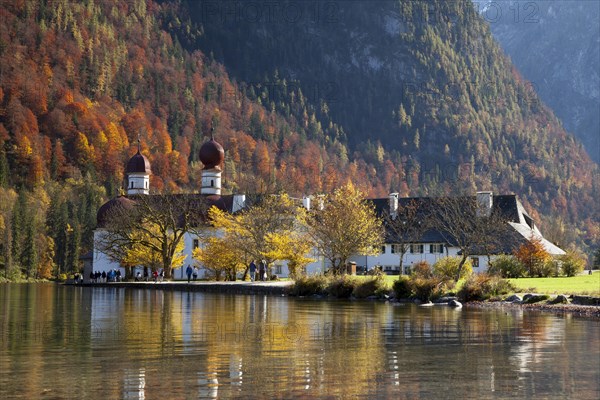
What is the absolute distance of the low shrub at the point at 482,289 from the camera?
4869 centimetres

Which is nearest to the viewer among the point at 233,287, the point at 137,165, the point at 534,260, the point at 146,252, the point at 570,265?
the point at 233,287

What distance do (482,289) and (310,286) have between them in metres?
14.1

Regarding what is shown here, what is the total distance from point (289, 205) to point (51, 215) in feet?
228

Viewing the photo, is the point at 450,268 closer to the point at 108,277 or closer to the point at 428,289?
the point at 428,289

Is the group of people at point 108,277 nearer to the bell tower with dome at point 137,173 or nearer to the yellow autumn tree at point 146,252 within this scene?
the yellow autumn tree at point 146,252

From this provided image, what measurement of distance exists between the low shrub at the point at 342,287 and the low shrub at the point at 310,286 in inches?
40.2

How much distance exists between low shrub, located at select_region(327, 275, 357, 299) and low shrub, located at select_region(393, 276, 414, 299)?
166 inches

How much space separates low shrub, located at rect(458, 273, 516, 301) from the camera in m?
48.7

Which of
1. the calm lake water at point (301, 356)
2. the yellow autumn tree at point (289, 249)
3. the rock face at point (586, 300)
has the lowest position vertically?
the calm lake water at point (301, 356)

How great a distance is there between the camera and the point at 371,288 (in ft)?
181

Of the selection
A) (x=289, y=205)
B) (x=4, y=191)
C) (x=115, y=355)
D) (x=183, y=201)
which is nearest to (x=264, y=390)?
(x=115, y=355)

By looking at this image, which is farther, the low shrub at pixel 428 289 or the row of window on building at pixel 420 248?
the row of window on building at pixel 420 248

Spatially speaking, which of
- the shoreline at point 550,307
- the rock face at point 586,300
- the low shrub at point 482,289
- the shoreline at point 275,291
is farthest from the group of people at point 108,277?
the rock face at point 586,300

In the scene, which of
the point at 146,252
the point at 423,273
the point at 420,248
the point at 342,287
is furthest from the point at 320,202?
the point at 342,287
